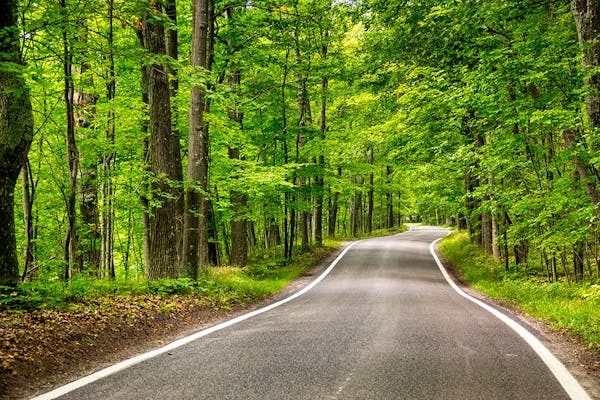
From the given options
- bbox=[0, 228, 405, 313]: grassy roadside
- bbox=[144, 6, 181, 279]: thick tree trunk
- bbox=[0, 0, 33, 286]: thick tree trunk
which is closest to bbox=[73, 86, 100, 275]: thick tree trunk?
bbox=[144, 6, 181, 279]: thick tree trunk

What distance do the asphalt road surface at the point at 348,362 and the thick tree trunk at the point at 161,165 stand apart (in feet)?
9.18

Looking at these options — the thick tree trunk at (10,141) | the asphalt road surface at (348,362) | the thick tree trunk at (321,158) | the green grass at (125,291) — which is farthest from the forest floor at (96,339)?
the thick tree trunk at (321,158)

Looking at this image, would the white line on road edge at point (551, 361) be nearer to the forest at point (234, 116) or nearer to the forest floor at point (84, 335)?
the forest at point (234, 116)

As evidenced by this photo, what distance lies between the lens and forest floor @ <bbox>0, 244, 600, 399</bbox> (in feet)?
13.3

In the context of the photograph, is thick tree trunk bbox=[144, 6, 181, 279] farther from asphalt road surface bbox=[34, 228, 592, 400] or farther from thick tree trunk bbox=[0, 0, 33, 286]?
thick tree trunk bbox=[0, 0, 33, 286]

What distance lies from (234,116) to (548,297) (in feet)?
38.0

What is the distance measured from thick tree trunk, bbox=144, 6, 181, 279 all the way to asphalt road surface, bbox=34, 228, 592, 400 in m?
2.80

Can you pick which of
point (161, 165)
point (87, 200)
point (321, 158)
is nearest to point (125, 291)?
point (161, 165)

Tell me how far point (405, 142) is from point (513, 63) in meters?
8.06

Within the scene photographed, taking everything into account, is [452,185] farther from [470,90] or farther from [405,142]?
[470,90]

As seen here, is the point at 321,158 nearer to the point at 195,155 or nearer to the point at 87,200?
the point at 87,200

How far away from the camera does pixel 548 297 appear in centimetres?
964

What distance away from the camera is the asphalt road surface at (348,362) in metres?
3.70

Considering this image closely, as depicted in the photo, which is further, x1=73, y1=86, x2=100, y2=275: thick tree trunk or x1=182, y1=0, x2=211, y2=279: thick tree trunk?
x1=73, y1=86, x2=100, y2=275: thick tree trunk
